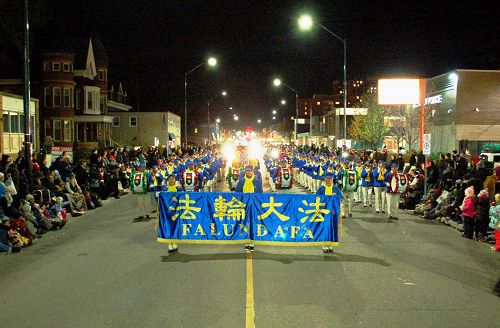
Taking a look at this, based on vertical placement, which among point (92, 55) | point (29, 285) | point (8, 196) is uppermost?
point (92, 55)

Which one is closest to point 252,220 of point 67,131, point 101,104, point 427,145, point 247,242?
point 247,242

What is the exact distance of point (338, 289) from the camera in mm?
8375

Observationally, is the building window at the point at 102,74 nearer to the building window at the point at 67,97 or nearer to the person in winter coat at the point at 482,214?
the building window at the point at 67,97

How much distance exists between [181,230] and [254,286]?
317 cm

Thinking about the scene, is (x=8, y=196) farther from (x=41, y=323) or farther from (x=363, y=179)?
(x=363, y=179)

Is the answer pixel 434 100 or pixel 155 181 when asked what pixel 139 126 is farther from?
pixel 155 181

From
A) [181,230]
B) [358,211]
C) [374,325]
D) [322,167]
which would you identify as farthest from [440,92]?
[374,325]

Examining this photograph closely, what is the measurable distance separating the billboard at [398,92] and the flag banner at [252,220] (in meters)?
28.3

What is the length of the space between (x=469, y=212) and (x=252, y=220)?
19.9ft

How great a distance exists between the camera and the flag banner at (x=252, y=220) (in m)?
11.1

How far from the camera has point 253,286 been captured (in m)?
8.49

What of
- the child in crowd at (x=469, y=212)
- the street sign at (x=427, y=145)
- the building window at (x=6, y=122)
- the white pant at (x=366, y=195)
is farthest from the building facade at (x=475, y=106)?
the building window at (x=6, y=122)

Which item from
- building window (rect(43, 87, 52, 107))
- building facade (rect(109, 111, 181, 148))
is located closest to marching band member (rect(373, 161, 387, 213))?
building window (rect(43, 87, 52, 107))

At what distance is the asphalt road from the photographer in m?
7.02
